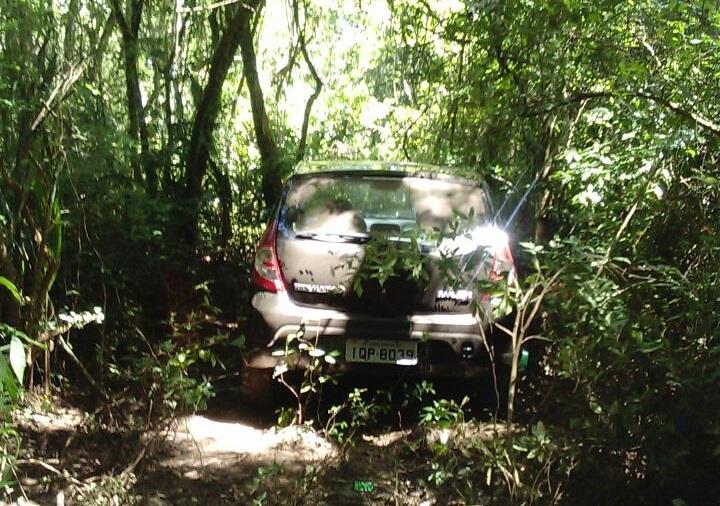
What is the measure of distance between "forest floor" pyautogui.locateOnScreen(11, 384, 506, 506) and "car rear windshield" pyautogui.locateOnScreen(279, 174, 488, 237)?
4.12ft

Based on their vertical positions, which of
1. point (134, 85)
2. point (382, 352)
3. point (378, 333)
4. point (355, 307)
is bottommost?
point (382, 352)

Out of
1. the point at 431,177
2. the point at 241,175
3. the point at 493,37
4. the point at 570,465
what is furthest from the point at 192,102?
the point at 570,465

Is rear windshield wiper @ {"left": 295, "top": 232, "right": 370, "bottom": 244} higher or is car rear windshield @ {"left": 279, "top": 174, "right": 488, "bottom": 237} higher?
car rear windshield @ {"left": 279, "top": 174, "right": 488, "bottom": 237}

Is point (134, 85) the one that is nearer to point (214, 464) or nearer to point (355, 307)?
point (355, 307)

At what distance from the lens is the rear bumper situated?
14.3 feet

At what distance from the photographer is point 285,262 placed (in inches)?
176

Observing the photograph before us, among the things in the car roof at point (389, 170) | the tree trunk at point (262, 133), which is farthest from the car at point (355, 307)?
the tree trunk at point (262, 133)

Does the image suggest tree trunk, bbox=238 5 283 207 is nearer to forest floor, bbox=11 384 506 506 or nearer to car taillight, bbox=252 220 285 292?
car taillight, bbox=252 220 285 292

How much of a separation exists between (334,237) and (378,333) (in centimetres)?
64

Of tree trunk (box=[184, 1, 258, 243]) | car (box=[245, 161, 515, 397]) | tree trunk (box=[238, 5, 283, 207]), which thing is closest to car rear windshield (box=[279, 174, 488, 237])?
car (box=[245, 161, 515, 397])

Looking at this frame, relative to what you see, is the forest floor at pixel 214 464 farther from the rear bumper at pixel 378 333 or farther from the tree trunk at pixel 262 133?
the tree trunk at pixel 262 133

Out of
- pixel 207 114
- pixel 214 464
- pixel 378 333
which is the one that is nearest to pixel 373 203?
pixel 378 333

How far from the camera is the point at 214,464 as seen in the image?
4.04 metres

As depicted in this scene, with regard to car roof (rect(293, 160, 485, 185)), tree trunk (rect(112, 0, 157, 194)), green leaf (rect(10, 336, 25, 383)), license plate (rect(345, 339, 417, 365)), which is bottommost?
license plate (rect(345, 339, 417, 365))
